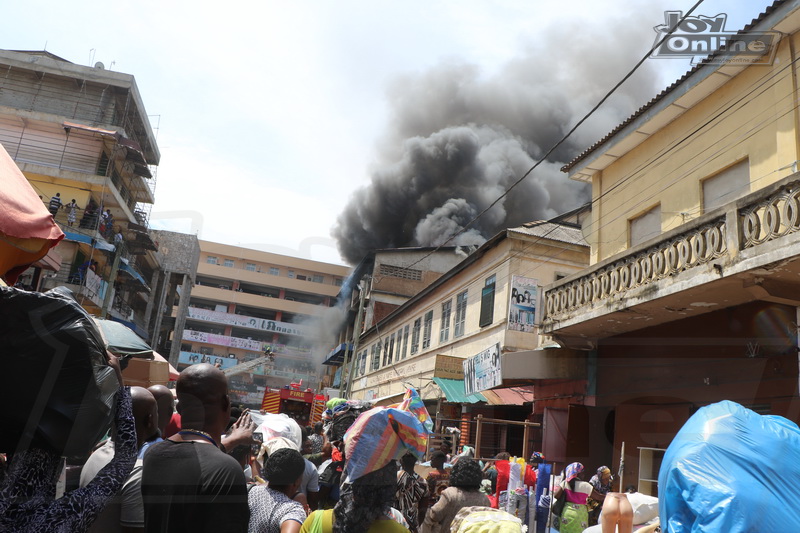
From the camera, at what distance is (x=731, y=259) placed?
7.76m

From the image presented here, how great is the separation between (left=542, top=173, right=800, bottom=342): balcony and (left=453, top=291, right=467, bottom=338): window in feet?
33.3

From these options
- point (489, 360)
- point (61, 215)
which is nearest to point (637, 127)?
point (489, 360)

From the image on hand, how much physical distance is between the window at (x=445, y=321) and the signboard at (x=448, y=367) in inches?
130

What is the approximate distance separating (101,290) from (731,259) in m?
28.2

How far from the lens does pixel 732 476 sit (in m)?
2.37

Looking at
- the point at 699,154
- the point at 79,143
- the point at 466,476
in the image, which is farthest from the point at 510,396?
the point at 79,143

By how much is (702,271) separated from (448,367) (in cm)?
1223

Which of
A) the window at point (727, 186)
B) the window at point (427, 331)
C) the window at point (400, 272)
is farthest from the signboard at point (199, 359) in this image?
the window at point (727, 186)

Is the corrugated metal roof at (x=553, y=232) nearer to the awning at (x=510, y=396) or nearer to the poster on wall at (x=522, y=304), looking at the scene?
the poster on wall at (x=522, y=304)

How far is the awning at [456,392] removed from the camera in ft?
57.2

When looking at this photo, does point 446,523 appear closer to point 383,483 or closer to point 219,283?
point 383,483

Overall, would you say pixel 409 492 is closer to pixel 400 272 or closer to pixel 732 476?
pixel 732 476

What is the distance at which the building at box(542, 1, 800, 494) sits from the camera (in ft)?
26.2

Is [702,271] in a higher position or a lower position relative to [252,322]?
lower
